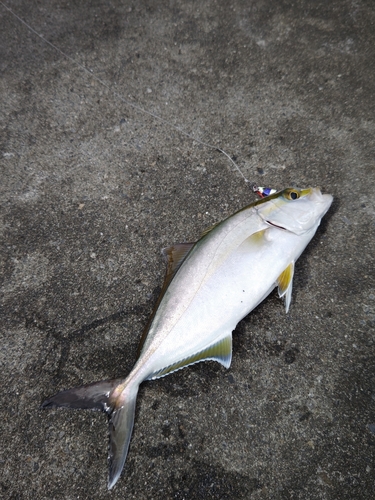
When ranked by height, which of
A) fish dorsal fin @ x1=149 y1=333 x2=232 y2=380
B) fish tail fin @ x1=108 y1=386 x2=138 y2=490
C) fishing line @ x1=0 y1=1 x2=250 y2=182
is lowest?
fish tail fin @ x1=108 y1=386 x2=138 y2=490

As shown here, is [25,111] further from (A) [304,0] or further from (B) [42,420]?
(A) [304,0]

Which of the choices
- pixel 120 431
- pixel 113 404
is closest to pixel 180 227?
pixel 113 404

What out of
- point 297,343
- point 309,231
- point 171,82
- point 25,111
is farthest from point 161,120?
point 297,343

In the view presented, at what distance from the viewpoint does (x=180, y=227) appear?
2467 mm

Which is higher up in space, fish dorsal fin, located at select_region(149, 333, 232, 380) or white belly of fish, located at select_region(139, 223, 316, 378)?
white belly of fish, located at select_region(139, 223, 316, 378)

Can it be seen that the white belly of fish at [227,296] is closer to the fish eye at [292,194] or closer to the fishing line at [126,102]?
the fish eye at [292,194]

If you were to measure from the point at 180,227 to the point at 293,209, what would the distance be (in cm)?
79

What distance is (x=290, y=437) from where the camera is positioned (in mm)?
1840

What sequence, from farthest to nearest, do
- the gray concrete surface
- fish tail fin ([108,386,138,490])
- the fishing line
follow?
the fishing line < the gray concrete surface < fish tail fin ([108,386,138,490])

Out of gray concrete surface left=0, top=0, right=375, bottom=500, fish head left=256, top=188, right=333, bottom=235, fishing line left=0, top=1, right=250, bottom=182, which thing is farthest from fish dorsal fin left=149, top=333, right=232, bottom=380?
fishing line left=0, top=1, right=250, bottom=182

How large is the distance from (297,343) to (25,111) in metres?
2.86

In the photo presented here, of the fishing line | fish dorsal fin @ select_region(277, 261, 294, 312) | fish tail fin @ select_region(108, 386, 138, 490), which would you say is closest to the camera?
fish tail fin @ select_region(108, 386, 138, 490)

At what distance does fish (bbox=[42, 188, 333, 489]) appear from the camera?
177 centimetres

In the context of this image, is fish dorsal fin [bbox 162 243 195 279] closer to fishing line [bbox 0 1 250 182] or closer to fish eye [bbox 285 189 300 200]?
fish eye [bbox 285 189 300 200]
